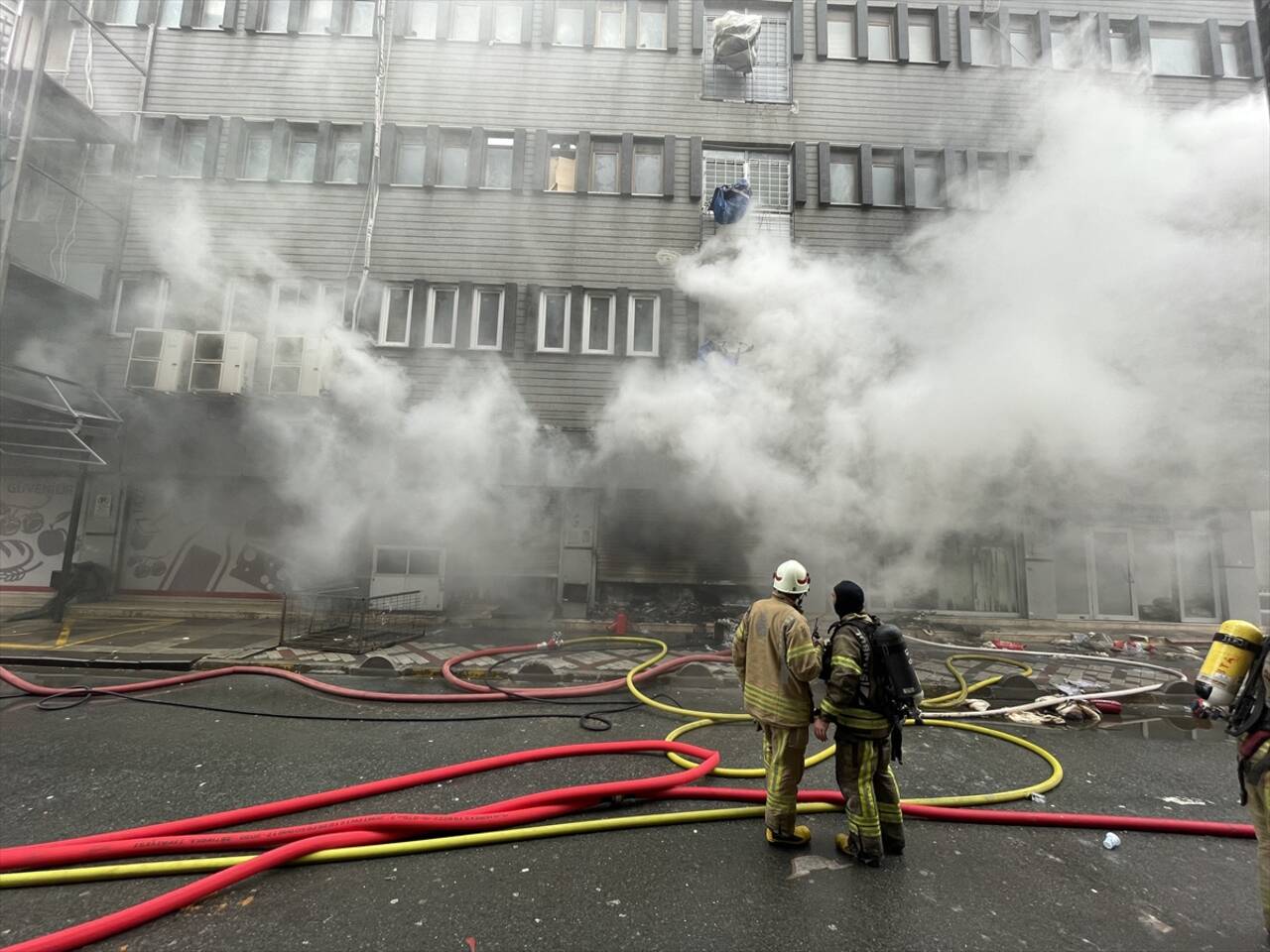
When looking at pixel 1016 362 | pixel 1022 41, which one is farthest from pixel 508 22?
pixel 1016 362

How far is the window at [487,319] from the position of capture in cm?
1050

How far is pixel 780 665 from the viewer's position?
3047 mm

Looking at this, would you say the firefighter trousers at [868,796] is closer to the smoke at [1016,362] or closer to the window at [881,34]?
the smoke at [1016,362]

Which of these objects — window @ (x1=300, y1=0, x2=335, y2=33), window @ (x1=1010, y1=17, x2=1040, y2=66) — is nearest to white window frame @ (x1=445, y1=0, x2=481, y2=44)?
window @ (x1=300, y1=0, x2=335, y2=33)

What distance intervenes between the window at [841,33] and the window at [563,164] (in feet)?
17.7

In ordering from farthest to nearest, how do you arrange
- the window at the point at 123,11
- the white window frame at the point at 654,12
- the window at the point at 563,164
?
the white window frame at the point at 654,12 → the window at the point at 123,11 → the window at the point at 563,164

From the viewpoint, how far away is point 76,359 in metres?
9.95

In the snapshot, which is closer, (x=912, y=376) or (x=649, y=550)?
(x=912, y=376)

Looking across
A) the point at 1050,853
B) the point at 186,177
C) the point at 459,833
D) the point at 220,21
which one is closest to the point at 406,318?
the point at 186,177

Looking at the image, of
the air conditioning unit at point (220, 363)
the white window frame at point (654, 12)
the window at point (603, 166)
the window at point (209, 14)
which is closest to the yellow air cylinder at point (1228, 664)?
the window at point (603, 166)

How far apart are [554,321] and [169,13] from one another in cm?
967

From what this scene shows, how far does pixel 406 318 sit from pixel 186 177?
15.9 ft

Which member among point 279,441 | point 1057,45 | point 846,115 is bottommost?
point 279,441

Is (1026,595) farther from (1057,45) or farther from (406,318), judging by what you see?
(406,318)
